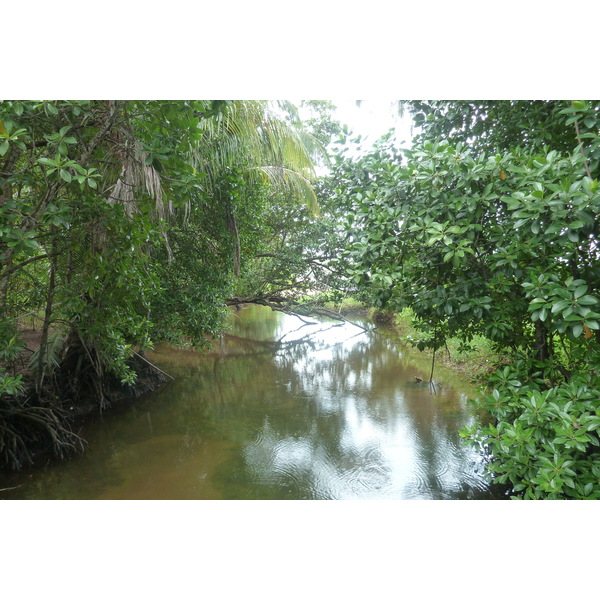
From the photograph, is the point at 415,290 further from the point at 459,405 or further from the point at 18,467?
the point at 18,467

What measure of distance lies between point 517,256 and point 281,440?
310 cm

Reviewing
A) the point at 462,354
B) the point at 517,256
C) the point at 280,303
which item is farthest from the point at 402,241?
the point at 280,303

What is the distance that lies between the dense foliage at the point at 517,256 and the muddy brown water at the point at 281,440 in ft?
2.90

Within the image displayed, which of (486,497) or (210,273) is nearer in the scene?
(486,497)

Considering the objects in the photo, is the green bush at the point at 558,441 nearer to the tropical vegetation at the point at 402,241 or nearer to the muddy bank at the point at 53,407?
the tropical vegetation at the point at 402,241

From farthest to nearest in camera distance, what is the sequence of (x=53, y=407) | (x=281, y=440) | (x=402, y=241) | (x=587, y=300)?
(x=281, y=440) → (x=53, y=407) → (x=402, y=241) → (x=587, y=300)

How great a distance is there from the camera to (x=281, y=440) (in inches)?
173

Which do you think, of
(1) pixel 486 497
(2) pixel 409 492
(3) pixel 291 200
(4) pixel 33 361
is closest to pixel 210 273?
(4) pixel 33 361

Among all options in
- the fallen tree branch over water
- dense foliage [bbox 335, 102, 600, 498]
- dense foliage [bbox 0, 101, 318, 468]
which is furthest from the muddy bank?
dense foliage [bbox 335, 102, 600, 498]

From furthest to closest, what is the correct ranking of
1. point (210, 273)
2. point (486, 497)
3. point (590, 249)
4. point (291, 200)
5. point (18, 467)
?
point (291, 200)
point (210, 273)
point (18, 467)
point (486, 497)
point (590, 249)

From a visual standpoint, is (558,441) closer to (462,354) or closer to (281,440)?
(281,440)

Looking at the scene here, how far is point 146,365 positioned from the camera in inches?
236

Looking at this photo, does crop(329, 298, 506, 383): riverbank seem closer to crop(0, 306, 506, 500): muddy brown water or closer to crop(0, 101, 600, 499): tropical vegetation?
crop(0, 306, 506, 500): muddy brown water

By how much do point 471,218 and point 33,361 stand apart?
413 centimetres
